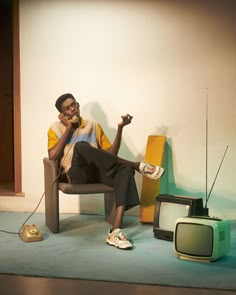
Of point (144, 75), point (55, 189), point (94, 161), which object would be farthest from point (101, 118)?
point (55, 189)

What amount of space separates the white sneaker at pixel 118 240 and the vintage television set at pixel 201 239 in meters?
0.36

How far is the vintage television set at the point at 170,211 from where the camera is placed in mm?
3354

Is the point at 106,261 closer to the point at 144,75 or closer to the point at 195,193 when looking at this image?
the point at 195,193

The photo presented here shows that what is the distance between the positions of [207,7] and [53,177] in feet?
6.52

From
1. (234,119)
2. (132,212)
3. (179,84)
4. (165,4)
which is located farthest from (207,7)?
(132,212)

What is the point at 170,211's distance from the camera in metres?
3.47

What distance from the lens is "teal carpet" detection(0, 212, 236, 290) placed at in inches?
102

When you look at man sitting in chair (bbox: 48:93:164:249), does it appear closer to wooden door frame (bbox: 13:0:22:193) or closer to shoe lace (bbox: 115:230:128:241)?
shoe lace (bbox: 115:230:128:241)

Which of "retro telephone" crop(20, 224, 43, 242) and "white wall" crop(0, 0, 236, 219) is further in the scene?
"white wall" crop(0, 0, 236, 219)

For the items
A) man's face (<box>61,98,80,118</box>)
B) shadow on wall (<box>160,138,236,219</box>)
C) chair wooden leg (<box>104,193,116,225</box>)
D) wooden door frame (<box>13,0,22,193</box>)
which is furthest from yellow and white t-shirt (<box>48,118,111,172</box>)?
wooden door frame (<box>13,0,22,193</box>)

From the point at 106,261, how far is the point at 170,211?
750 mm

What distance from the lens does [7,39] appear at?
17.9 feet

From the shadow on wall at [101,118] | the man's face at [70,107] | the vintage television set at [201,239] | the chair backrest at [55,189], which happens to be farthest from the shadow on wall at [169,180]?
the vintage television set at [201,239]

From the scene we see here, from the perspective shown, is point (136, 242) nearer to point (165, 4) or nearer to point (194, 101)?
point (194, 101)
